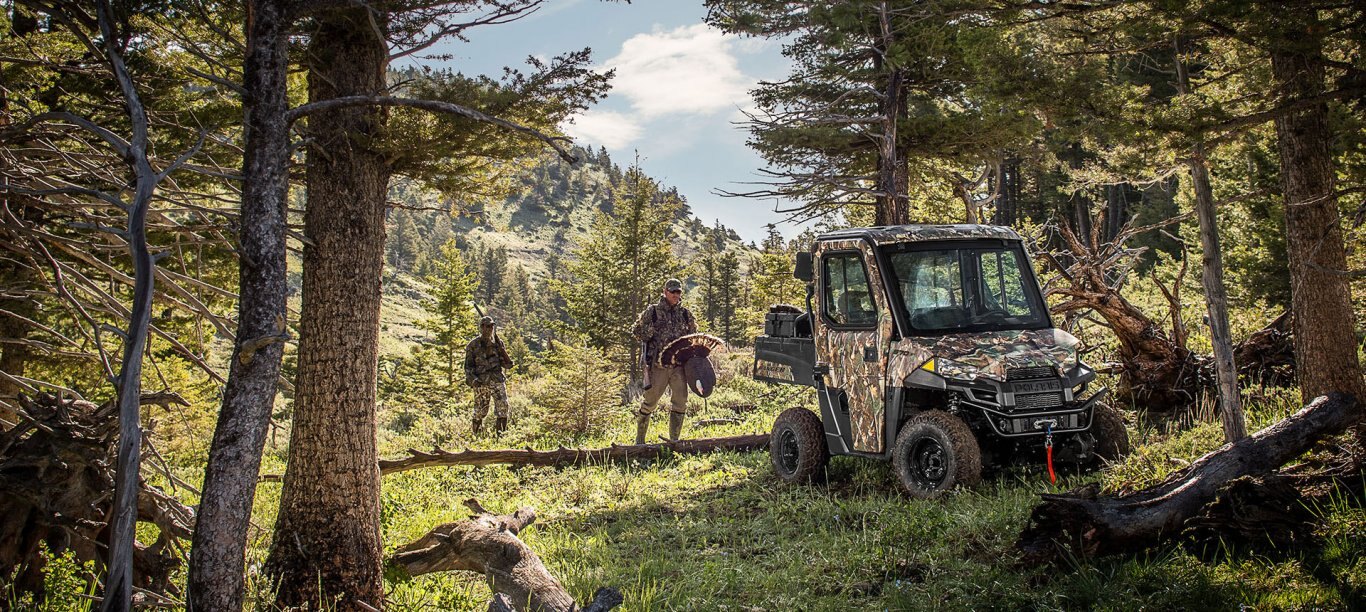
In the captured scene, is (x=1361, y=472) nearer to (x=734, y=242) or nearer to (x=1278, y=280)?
(x=1278, y=280)

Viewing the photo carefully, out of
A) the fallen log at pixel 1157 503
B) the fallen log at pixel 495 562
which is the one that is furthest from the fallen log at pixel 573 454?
the fallen log at pixel 1157 503

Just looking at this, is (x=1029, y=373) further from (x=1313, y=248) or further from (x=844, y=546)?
(x=1313, y=248)

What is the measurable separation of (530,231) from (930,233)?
151478 mm

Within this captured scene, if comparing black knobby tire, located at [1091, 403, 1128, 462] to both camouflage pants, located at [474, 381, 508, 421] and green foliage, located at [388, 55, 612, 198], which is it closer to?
green foliage, located at [388, 55, 612, 198]

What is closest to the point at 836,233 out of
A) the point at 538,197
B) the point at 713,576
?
the point at 713,576

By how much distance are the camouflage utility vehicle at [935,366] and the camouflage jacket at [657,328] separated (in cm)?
298

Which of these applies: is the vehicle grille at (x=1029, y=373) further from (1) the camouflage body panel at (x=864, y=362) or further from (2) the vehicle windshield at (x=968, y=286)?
(1) the camouflage body panel at (x=864, y=362)

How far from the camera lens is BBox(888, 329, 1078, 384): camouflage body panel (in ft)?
22.4

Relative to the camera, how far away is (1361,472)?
5191mm

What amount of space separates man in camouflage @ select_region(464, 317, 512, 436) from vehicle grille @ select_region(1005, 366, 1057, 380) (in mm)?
10314

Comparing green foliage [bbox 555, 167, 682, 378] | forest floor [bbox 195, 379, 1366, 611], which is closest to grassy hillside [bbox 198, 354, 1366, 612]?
forest floor [bbox 195, 379, 1366, 611]

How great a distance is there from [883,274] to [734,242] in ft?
406

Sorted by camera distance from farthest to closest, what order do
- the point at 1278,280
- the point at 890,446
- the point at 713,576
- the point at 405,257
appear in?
the point at 405,257 → the point at 1278,280 → the point at 890,446 → the point at 713,576

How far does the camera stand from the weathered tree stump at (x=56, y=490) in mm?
4426
